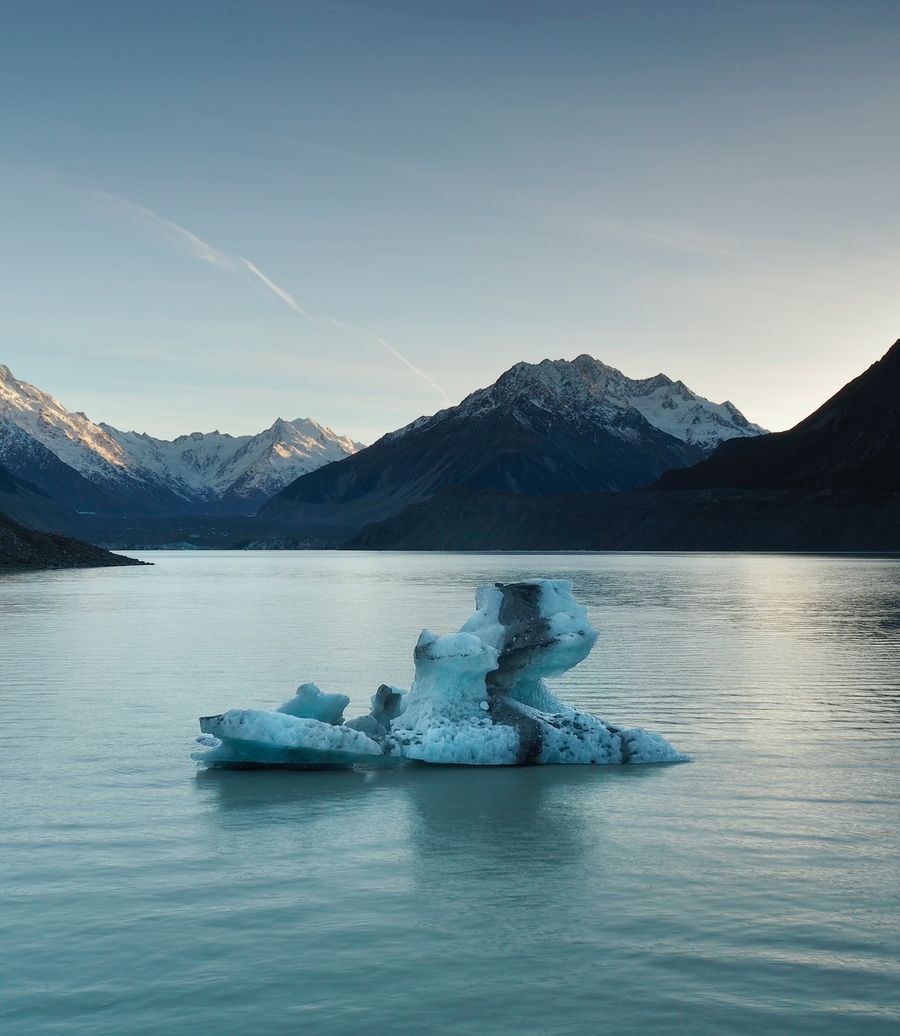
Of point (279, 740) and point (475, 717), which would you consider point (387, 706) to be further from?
point (279, 740)

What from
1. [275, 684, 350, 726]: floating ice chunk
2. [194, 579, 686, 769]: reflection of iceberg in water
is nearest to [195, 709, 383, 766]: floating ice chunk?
[194, 579, 686, 769]: reflection of iceberg in water

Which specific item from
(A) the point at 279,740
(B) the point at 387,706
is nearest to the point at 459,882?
(A) the point at 279,740

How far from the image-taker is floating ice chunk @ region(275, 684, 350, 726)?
20969 millimetres

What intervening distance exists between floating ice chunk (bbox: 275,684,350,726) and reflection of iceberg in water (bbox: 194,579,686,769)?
2 centimetres

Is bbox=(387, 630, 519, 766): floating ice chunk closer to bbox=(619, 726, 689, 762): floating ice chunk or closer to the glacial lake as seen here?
the glacial lake

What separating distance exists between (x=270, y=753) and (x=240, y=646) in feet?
82.9

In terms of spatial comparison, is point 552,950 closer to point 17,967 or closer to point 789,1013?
point 789,1013

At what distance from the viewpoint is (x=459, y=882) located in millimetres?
13180

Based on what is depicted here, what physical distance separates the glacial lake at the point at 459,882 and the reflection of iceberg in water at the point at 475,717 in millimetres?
489

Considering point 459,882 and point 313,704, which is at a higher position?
point 313,704

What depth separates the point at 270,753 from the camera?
19.3 metres

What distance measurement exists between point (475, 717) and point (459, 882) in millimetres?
6957

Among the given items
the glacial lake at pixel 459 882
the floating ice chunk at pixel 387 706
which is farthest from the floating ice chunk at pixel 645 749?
the floating ice chunk at pixel 387 706

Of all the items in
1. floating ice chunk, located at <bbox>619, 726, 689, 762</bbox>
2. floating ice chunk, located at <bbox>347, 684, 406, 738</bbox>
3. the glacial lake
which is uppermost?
floating ice chunk, located at <bbox>347, 684, 406, 738</bbox>
